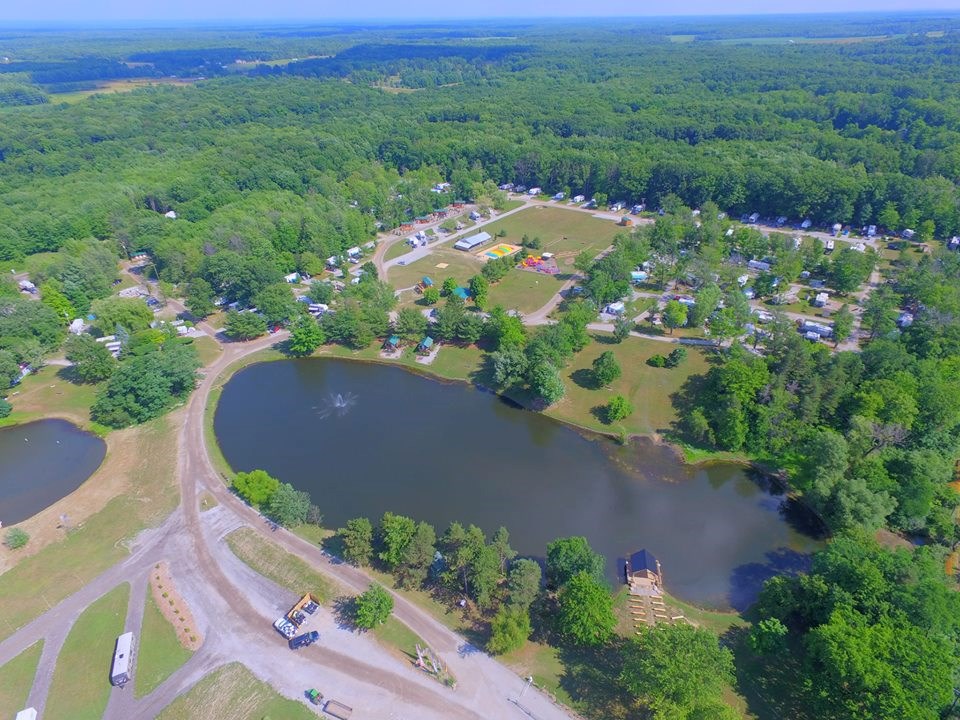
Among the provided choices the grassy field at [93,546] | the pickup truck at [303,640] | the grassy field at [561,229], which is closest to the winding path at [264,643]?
the pickup truck at [303,640]

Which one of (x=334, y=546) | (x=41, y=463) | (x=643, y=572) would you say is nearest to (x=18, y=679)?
(x=334, y=546)

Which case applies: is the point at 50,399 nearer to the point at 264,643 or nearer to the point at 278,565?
the point at 278,565

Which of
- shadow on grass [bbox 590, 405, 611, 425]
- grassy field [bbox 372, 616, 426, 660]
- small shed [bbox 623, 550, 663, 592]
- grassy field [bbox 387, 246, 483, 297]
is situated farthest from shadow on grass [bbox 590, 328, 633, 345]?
grassy field [bbox 372, 616, 426, 660]

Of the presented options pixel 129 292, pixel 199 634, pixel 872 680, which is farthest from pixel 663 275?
pixel 129 292

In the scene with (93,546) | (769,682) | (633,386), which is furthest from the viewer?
(633,386)

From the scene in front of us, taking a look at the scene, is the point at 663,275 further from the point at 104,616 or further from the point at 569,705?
the point at 104,616
